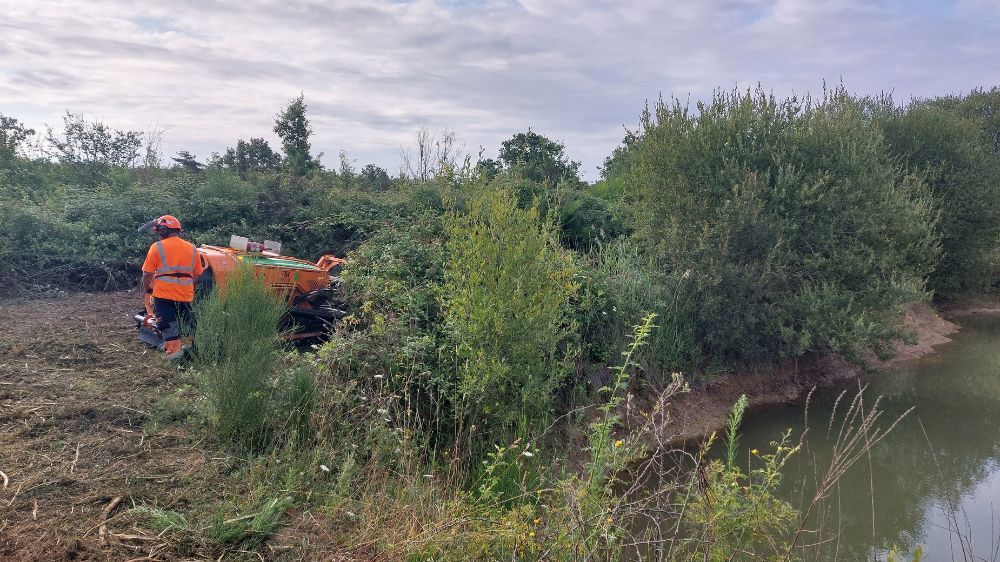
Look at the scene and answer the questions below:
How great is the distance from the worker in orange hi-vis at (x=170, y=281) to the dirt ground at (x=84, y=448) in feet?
1.32

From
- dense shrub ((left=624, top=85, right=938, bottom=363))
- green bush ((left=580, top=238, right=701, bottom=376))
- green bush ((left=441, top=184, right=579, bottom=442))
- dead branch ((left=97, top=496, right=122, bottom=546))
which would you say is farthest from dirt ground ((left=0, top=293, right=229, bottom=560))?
dense shrub ((left=624, top=85, right=938, bottom=363))

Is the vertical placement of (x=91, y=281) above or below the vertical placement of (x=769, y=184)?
below

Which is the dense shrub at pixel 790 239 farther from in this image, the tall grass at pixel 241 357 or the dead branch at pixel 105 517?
the dead branch at pixel 105 517

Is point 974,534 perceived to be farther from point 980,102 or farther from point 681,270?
point 980,102

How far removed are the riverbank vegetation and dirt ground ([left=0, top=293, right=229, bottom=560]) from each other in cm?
27

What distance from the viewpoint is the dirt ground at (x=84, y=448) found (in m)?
3.95

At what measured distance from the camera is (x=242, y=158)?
84.2 ft

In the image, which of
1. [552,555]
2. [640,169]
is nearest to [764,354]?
[640,169]

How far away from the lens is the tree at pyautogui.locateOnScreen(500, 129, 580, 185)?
20.4 m

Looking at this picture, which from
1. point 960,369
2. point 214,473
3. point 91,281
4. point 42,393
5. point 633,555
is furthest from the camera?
point 960,369

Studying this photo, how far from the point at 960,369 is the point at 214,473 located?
53.2 feet

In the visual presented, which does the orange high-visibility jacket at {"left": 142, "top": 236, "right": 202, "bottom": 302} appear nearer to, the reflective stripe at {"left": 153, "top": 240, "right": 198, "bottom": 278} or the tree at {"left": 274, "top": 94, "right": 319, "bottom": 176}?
the reflective stripe at {"left": 153, "top": 240, "right": 198, "bottom": 278}

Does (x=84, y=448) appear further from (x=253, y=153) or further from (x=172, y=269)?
(x=253, y=153)

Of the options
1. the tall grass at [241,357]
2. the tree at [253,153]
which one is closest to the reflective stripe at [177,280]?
the tall grass at [241,357]
